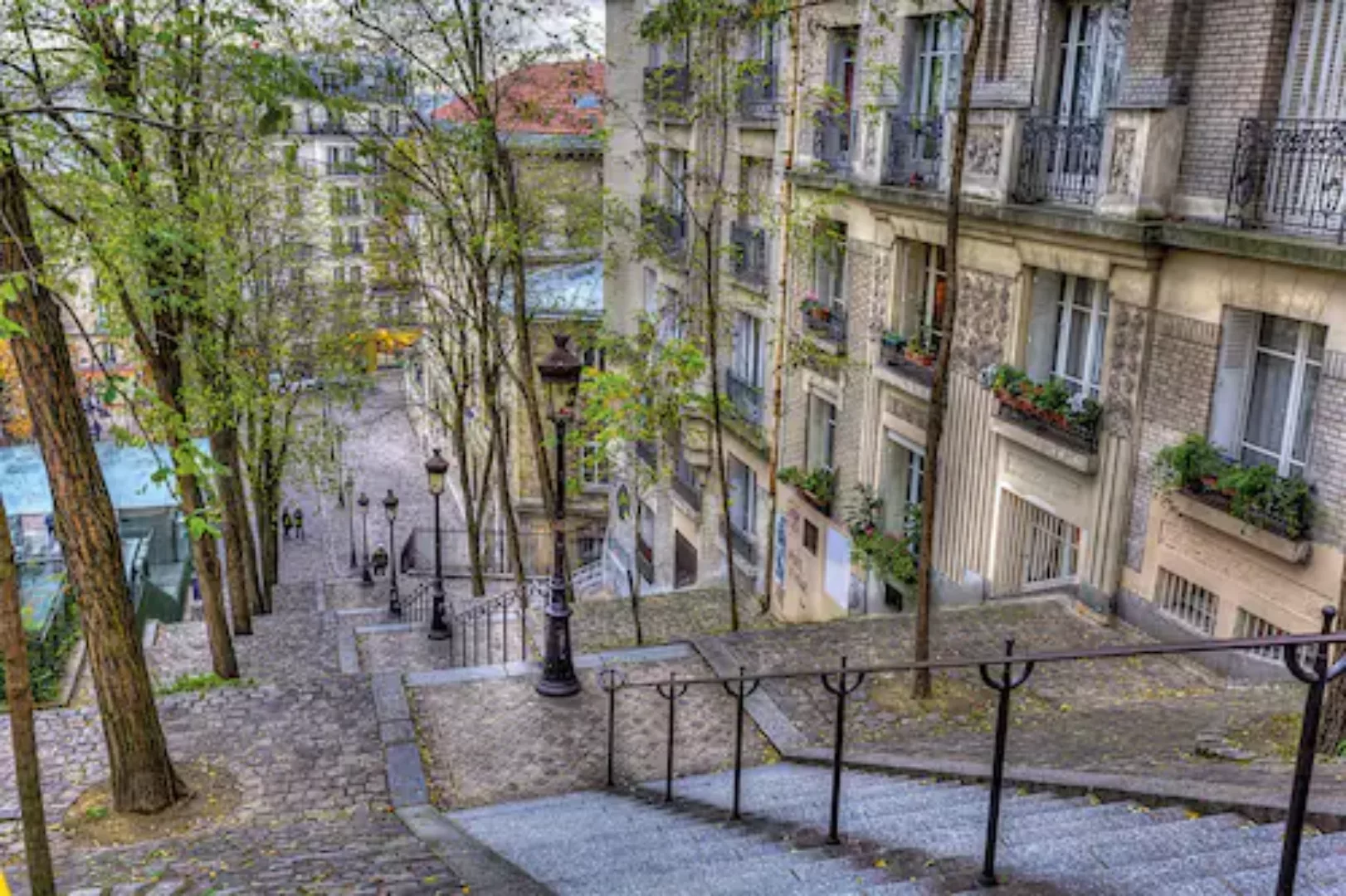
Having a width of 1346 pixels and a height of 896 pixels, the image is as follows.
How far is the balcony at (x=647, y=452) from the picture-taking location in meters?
22.2

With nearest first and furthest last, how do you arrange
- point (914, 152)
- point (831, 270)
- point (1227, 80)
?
point (1227, 80) < point (914, 152) < point (831, 270)

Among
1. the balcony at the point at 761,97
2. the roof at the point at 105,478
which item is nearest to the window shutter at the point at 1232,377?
the balcony at the point at 761,97

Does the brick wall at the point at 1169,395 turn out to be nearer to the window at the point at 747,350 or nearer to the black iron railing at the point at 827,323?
the black iron railing at the point at 827,323

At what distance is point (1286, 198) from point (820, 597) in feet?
31.2

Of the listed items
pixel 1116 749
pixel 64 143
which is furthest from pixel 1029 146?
pixel 64 143

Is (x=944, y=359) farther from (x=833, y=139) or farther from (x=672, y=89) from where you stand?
(x=672, y=89)

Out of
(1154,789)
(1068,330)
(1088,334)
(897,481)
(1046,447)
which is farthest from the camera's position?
(897,481)

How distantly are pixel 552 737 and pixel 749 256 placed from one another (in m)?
10.3

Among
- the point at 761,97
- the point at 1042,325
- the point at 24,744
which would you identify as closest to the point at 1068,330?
the point at 1042,325

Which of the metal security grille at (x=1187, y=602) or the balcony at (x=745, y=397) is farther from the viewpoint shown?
the balcony at (x=745, y=397)

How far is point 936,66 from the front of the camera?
14.3 metres

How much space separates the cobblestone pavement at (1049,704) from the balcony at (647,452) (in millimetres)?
8789

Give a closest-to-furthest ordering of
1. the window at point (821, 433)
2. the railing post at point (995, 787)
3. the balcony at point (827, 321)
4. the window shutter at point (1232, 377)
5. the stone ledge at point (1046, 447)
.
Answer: the railing post at point (995, 787)
the window shutter at point (1232, 377)
the stone ledge at point (1046, 447)
the balcony at point (827, 321)
the window at point (821, 433)

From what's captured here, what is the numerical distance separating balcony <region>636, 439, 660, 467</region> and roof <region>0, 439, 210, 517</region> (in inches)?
332
